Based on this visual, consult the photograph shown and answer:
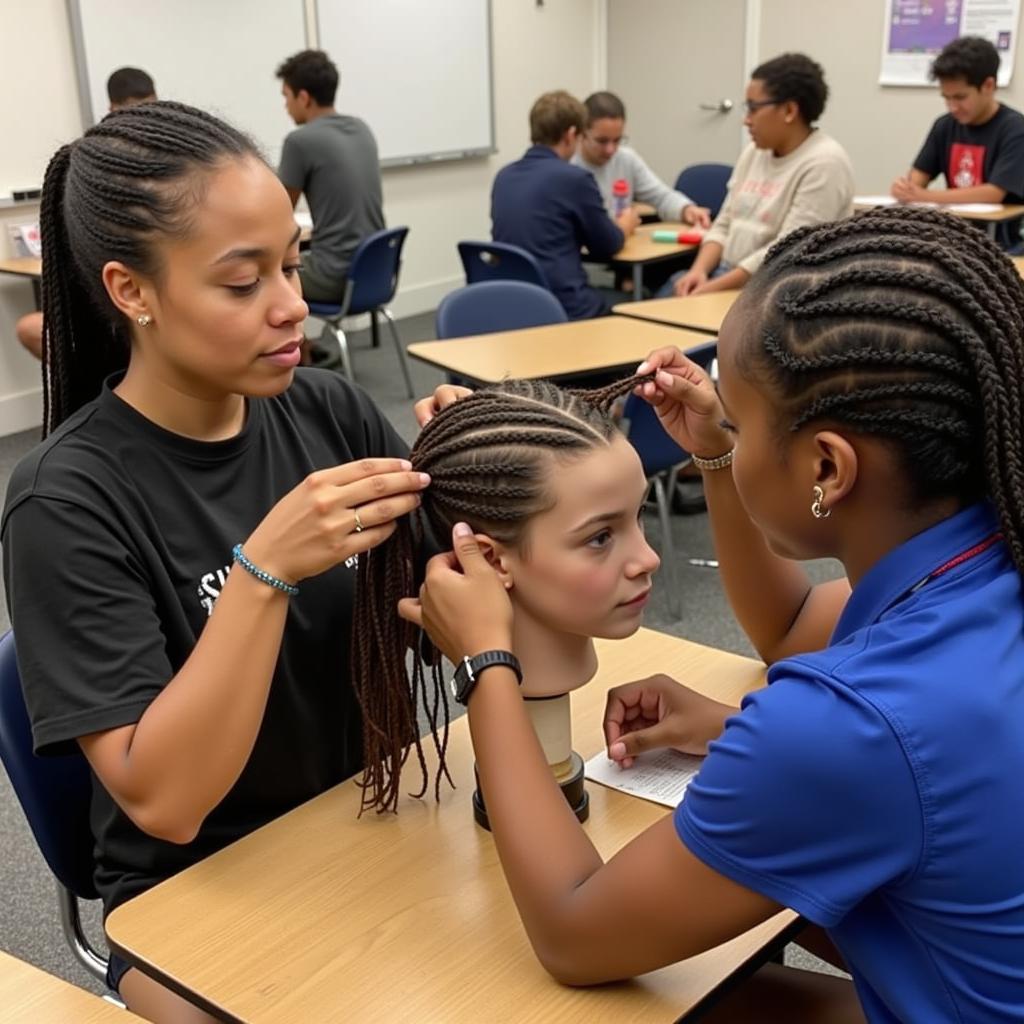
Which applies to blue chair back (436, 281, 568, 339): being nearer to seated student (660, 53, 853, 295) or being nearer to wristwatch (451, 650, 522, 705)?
seated student (660, 53, 853, 295)

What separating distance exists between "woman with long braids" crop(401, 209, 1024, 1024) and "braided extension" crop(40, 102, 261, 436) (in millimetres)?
598

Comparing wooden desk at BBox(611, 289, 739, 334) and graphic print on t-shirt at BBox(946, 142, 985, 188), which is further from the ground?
graphic print on t-shirt at BBox(946, 142, 985, 188)

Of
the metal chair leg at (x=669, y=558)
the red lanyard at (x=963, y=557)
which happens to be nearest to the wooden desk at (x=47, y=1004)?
the red lanyard at (x=963, y=557)

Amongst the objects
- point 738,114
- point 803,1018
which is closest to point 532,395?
point 803,1018

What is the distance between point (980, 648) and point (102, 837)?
92cm

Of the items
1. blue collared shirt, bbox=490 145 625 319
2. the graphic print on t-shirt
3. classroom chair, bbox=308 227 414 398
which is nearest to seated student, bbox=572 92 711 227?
blue collared shirt, bbox=490 145 625 319

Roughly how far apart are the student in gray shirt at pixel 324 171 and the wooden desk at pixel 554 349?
1783mm

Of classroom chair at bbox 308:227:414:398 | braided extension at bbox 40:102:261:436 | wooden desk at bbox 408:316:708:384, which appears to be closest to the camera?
braided extension at bbox 40:102:261:436

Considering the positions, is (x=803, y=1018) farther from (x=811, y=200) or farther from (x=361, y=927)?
(x=811, y=200)

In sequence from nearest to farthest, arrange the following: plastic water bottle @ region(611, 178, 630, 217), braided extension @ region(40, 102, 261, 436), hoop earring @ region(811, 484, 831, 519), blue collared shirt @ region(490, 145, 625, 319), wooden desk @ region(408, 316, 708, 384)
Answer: hoop earring @ region(811, 484, 831, 519) < braided extension @ region(40, 102, 261, 436) < wooden desk @ region(408, 316, 708, 384) < blue collared shirt @ region(490, 145, 625, 319) < plastic water bottle @ region(611, 178, 630, 217)

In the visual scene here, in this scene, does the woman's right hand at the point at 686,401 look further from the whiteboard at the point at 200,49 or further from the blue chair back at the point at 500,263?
the whiteboard at the point at 200,49

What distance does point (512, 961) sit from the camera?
3.23 feet

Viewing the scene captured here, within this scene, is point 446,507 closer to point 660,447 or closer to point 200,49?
point 660,447

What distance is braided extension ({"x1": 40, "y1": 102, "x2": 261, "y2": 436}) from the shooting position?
1184mm
